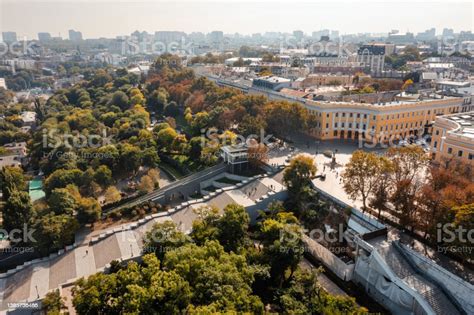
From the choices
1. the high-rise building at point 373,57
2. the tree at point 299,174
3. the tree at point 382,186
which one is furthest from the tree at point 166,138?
the high-rise building at point 373,57

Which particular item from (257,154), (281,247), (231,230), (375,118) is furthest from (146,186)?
(375,118)

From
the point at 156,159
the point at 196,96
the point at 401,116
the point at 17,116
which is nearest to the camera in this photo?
the point at 156,159

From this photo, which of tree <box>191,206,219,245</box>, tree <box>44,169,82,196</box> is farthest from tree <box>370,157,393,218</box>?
tree <box>44,169,82,196</box>

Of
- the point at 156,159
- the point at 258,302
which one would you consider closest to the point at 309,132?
the point at 156,159

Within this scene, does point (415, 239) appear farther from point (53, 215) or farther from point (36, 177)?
point (36, 177)

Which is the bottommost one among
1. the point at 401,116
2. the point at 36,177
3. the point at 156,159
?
the point at 36,177

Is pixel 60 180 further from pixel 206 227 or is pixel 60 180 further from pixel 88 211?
pixel 206 227

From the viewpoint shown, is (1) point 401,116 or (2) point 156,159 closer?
(2) point 156,159
